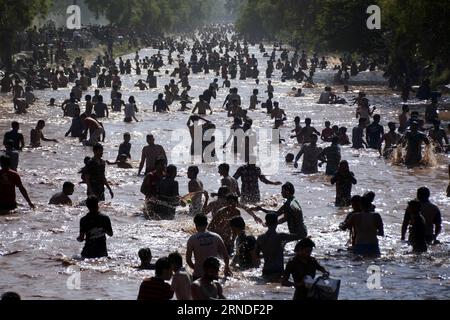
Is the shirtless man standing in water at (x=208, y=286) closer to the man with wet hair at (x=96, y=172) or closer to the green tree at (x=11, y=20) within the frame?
the man with wet hair at (x=96, y=172)

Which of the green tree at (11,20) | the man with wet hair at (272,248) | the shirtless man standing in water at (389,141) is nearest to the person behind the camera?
the man with wet hair at (272,248)

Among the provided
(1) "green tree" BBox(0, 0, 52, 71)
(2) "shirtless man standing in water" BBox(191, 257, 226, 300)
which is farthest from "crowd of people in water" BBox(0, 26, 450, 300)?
(1) "green tree" BBox(0, 0, 52, 71)

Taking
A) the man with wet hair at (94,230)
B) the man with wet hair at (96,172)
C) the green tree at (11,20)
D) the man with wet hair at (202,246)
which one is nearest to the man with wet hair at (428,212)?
the man with wet hair at (202,246)

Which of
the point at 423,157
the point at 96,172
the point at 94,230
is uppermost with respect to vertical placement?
the point at 96,172

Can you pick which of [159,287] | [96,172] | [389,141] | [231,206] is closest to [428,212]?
[231,206]

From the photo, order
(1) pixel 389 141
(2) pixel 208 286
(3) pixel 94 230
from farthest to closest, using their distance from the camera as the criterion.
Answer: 1. (1) pixel 389 141
2. (3) pixel 94 230
3. (2) pixel 208 286

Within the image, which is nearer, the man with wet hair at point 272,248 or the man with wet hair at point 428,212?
the man with wet hair at point 272,248

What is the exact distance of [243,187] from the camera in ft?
64.5

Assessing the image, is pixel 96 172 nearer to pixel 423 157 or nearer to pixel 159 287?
pixel 159 287

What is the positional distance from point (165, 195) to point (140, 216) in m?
1.20

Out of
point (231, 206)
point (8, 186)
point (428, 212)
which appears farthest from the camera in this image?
point (8, 186)

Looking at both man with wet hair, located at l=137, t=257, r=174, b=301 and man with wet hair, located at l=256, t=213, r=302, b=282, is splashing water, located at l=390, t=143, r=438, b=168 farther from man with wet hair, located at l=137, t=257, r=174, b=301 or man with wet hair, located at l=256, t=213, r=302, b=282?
man with wet hair, located at l=137, t=257, r=174, b=301

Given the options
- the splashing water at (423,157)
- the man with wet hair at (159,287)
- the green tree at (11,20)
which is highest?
the green tree at (11,20)
